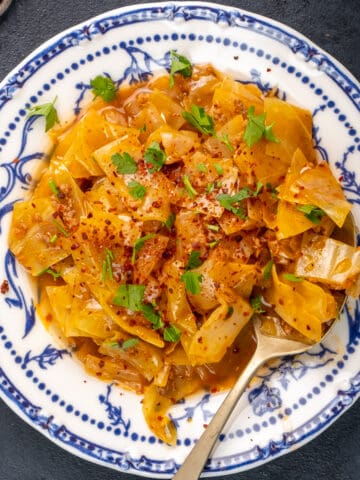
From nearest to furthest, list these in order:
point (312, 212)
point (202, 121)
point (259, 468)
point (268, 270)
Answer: point (312, 212) → point (268, 270) → point (202, 121) → point (259, 468)

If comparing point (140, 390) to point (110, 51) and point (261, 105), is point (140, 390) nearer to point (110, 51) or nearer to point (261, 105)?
point (261, 105)

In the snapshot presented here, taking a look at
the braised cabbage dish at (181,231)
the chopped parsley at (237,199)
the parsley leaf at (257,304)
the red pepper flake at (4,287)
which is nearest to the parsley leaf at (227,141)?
the braised cabbage dish at (181,231)

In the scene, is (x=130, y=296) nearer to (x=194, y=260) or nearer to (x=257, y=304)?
(x=194, y=260)

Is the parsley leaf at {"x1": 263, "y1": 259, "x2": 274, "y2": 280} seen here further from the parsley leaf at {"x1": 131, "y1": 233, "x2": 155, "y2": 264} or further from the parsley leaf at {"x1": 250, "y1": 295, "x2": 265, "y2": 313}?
the parsley leaf at {"x1": 131, "y1": 233, "x2": 155, "y2": 264}

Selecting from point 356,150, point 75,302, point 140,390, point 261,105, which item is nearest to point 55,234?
point 75,302

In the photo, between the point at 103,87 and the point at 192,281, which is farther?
the point at 103,87

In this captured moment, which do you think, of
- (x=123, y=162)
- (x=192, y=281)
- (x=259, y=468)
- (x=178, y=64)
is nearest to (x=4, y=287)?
(x=123, y=162)

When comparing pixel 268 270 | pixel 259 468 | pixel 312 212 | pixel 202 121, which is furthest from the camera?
pixel 259 468
